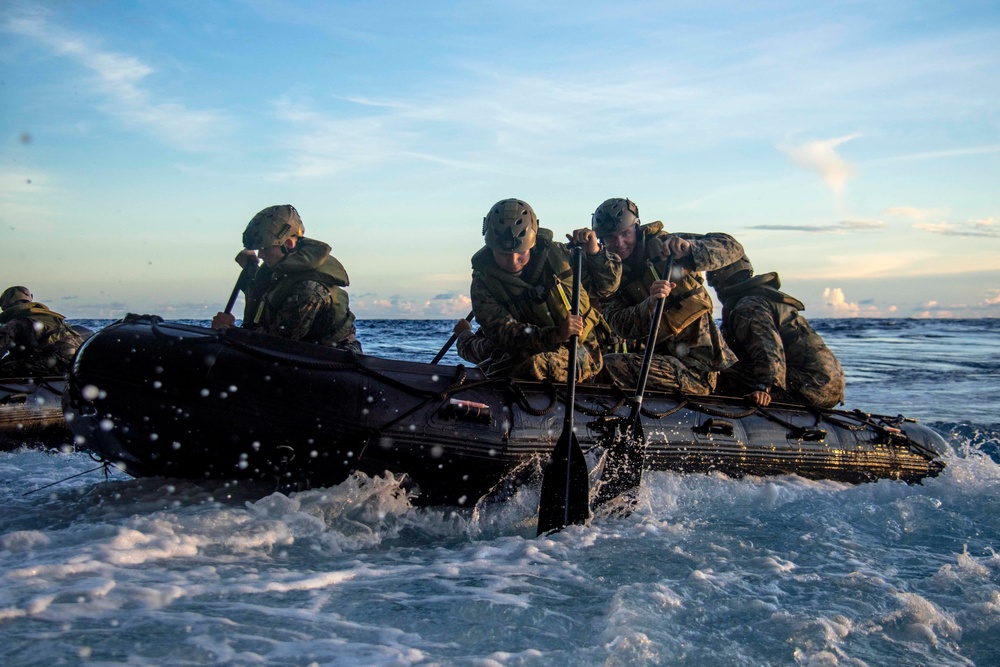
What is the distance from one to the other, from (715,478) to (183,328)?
3.66 meters

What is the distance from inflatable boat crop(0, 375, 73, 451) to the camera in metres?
8.36

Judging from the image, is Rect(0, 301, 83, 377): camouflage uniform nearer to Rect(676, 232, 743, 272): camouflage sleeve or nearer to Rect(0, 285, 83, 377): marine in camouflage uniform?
Rect(0, 285, 83, 377): marine in camouflage uniform

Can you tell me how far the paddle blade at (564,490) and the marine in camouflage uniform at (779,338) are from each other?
2.10 m

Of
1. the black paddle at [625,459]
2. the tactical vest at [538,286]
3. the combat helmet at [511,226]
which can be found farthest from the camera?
the tactical vest at [538,286]

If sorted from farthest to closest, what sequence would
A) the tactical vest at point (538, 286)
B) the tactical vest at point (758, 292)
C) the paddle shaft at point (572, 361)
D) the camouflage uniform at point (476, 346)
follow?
the tactical vest at point (758, 292) → the camouflage uniform at point (476, 346) → the tactical vest at point (538, 286) → the paddle shaft at point (572, 361)

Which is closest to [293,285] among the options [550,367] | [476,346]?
[476,346]

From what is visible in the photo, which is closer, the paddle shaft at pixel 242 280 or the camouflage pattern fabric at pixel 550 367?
the camouflage pattern fabric at pixel 550 367

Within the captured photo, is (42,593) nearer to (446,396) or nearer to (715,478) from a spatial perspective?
(446,396)

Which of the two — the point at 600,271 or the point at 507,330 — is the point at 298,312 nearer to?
the point at 507,330

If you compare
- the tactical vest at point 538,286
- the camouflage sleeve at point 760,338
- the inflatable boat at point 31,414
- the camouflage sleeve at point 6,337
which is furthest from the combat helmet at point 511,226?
the camouflage sleeve at point 6,337

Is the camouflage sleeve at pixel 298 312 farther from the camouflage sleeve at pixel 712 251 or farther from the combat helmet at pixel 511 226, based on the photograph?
the camouflage sleeve at pixel 712 251

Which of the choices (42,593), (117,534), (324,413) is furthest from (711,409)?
(42,593)

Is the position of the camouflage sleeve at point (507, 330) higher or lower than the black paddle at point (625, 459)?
higher

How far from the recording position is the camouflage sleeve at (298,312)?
6574mm
